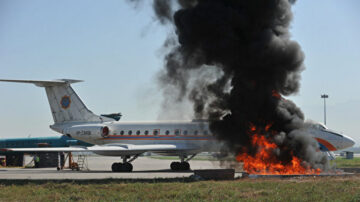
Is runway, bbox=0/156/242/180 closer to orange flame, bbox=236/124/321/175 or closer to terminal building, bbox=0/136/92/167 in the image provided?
orange flame, bbox=236/124/321/175

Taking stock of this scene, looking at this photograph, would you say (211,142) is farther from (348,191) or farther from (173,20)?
(348,191)

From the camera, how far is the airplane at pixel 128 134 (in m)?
29.2

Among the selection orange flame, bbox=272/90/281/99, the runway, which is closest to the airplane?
the runway

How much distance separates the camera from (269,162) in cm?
2297

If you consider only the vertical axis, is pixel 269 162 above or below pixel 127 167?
above

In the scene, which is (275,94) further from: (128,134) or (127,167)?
(128,134)

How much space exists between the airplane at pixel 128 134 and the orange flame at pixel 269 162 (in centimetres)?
494

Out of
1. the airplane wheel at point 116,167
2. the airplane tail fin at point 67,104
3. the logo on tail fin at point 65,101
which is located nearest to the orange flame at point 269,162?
the airplane wheel at point 116,167

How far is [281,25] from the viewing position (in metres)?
23.2

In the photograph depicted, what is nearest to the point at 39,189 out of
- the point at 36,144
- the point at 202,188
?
the point at 202,188

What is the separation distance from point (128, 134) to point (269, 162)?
46.1 feet

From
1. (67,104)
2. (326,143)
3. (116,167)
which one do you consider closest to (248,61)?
(326,143)

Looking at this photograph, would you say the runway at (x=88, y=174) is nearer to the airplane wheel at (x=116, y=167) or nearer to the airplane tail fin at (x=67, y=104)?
the airplane wheel at (x=116, y=167)

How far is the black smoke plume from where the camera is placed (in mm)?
22000
